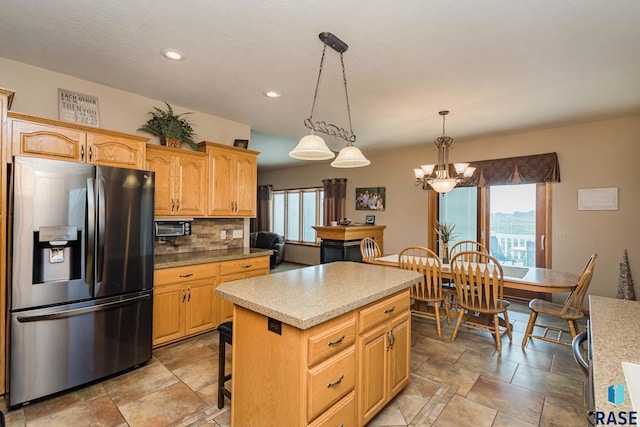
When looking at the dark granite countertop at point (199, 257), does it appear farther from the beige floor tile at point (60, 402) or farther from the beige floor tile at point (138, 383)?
the beige floor tile at point (60, 402)

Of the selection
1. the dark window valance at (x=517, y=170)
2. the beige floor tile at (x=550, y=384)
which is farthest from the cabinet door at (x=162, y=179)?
the dark window valance at (x=517, y=170)

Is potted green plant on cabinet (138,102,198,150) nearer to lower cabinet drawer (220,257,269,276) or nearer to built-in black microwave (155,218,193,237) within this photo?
built-in black microwave (155,218,193,237)

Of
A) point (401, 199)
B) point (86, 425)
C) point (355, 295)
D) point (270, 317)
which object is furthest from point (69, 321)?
point (401, 199)

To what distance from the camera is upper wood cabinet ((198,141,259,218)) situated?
3.63 m

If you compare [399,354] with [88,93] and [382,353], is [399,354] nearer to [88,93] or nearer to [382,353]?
[382,353]

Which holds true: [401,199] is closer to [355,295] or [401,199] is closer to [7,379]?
[355,295]

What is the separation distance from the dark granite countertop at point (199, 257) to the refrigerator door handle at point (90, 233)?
60 cm

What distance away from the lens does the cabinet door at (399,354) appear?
6.75 feet

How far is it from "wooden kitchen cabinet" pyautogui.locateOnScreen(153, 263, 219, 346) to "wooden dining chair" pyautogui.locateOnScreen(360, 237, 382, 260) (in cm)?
191

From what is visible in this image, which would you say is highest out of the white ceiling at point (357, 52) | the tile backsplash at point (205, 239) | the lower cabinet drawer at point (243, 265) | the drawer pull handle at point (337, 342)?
the white ceiling at point (357, 52)

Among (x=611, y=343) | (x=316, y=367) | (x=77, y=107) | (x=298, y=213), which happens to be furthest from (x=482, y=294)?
(x=298, y=213)

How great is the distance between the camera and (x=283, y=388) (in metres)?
1.50

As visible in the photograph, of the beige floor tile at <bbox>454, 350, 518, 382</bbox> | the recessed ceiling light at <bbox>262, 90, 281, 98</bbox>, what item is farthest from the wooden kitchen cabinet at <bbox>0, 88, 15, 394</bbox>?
the beige floor tile at <bbox>454, 350, 518, 382</bbox>

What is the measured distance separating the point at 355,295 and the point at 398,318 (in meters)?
0.56
